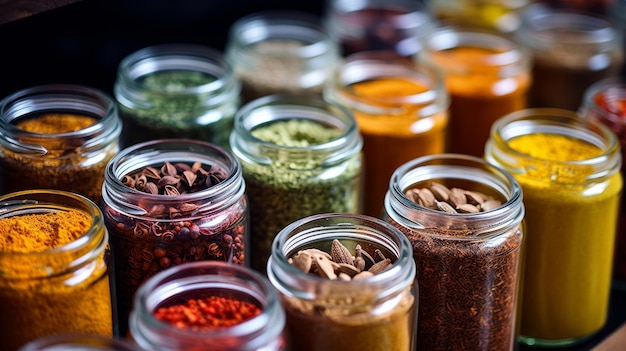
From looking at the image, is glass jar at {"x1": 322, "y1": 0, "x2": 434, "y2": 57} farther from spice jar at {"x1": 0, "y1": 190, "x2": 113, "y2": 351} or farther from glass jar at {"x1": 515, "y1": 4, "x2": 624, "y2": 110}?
spice jar at {"x1": 0, "y1": 190, "x2": 113, "y2": 351}

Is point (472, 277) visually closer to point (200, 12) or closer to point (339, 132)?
point (339, 132)

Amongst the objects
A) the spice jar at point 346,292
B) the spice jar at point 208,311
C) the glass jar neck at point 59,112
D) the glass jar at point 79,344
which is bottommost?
the spice jar at point 346,292

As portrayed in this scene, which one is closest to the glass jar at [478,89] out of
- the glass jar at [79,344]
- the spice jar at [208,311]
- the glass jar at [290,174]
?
the glass jar at [290,174]

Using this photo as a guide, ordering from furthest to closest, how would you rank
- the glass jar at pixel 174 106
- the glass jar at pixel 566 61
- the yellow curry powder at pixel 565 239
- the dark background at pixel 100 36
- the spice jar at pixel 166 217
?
the glass jar at pixel 566 61 → the dark background at pixel 100 36 → the glass jar at pixel 174 106 → the yellow curry powder at pixel 565 239 → the spice jar at pixel 166 217

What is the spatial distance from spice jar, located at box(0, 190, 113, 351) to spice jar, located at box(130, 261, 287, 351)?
0.12 meters

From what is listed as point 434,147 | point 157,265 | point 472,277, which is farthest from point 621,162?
point 157,265

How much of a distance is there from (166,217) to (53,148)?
0.90 feet

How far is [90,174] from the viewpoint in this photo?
146 cm

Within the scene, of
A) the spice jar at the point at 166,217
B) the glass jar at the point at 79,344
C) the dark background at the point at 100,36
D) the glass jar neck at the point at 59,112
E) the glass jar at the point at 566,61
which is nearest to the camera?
the glass jar at the point at 79,344

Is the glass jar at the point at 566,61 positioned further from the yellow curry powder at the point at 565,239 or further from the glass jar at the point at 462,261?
the glass jar at the point at 462,261

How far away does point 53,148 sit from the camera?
143 centimetres

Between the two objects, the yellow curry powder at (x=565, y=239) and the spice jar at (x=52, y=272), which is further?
the yellow curry powder at (x=565, y=239)

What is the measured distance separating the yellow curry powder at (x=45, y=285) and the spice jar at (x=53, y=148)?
169 mm

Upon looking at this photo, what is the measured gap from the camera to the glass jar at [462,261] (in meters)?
1.32
